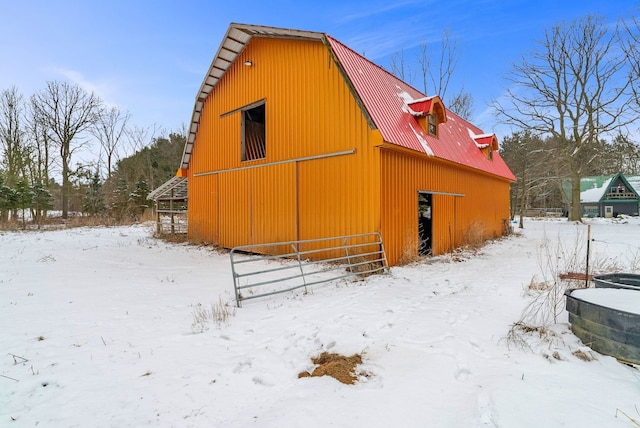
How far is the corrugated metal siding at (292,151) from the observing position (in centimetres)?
866

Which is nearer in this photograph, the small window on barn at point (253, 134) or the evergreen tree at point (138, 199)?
the small window on barn at point (253, 134)

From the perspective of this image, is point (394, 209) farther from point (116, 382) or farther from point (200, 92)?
point (200, 92)

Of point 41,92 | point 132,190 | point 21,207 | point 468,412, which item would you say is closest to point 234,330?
point 468,412

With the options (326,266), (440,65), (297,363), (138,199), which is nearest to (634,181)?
(440,65)

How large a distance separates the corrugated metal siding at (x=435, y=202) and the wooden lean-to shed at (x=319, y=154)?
51 mm

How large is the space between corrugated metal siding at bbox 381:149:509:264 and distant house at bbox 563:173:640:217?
2967 centimetres

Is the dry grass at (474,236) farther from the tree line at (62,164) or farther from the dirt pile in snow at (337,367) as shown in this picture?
the tree line at (62,164)

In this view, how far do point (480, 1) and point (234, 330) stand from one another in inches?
554

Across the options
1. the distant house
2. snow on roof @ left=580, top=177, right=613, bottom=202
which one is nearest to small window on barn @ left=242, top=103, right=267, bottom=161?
the distant house

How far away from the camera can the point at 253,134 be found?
500 inches

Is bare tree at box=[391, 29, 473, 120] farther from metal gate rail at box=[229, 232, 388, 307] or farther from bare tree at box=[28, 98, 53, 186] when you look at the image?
bare tree at box=[28, 98, 53, 186]

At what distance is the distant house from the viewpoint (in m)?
36.0

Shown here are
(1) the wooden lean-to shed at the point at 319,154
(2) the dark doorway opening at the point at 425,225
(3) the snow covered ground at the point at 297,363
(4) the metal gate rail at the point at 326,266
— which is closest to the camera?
(3) the snow covered ground at the point at 297,363

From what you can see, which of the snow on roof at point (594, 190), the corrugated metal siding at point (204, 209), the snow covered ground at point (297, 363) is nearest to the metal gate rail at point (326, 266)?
the snow covered ground at point (297, 363)
